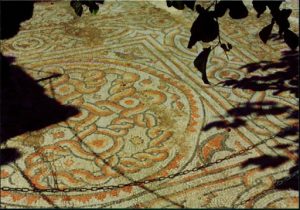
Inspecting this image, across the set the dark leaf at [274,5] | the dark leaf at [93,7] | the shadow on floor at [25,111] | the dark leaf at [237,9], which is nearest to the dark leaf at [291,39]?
the dark leaf at [274,5]

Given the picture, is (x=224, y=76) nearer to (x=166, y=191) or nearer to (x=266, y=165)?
(x=266, y=165)

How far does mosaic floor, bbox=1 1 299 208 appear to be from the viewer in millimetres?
3283

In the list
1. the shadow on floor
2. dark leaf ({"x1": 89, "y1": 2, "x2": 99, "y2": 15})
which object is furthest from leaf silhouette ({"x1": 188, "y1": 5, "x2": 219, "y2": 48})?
the shadow on floor

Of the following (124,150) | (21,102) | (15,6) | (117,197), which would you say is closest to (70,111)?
(21,102)

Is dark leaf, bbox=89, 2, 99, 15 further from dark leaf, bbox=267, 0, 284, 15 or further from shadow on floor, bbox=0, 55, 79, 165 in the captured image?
shadow on floor, bbox=0, 55, 79, 165

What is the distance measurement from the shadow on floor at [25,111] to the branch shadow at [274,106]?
1644 mm

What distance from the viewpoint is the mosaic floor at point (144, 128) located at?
3.28 meters

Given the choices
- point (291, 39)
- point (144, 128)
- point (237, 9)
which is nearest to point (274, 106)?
point (144, 128)

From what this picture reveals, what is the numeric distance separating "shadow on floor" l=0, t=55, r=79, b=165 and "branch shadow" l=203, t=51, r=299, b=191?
1.64m

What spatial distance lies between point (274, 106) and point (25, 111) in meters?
2.73

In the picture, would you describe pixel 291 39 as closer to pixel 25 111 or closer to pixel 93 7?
pixel 93 7

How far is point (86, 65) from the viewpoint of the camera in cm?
538

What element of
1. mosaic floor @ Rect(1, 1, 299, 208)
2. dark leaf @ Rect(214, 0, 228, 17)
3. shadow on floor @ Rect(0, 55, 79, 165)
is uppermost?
dark leaf @ Rect(214, 0, 228, 17)

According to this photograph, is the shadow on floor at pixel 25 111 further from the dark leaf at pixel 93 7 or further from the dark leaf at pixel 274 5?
the dark leaf at pixel 274 5
